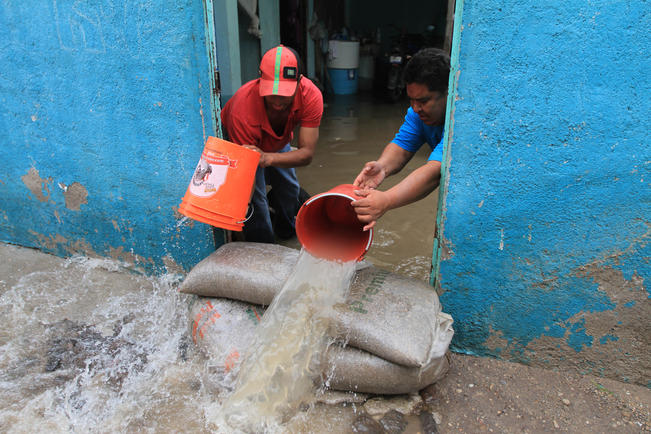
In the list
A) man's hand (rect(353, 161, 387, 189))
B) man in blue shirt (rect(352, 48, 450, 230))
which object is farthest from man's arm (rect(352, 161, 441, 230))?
man's hand (rect(353, 161, 387, 189))

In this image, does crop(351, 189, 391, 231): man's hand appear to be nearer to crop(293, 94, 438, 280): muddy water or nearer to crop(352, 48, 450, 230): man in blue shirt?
crop(352, 48, 450, 230): man in blue shirt

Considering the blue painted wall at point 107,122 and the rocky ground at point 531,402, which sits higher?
the blue painted wall at point 107,122

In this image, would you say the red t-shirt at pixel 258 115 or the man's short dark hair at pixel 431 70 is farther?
the red t-shirt at pixel 258 115

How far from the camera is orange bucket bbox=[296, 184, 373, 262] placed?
78.6 inches

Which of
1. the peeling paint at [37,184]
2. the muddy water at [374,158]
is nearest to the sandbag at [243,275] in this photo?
the muddy water at [374,158]

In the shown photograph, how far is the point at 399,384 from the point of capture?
1877mm

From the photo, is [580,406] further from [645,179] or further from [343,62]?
[343,62]

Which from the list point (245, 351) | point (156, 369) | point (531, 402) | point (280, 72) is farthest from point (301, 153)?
point (531, 402)

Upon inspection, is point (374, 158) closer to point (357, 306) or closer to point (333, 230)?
point (333, 230)

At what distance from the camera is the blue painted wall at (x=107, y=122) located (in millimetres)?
2318

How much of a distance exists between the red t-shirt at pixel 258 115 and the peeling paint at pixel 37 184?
4.13 ft

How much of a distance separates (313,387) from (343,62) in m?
7.83

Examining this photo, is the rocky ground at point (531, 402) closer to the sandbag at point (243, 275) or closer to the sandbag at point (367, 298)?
the sandbag at point (367, 298)

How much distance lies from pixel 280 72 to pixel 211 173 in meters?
0.70
